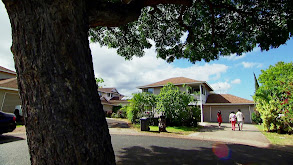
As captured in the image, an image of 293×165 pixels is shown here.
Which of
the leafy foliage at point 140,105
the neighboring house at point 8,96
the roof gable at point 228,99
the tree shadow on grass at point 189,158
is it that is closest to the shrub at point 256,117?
the roof gable at point 228,99

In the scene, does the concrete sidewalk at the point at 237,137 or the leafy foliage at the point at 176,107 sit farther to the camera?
the leafy foliage at the point at 176,107

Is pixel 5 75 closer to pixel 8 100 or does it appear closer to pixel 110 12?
pixel 8 100

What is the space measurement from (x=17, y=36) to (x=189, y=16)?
6.90 meters

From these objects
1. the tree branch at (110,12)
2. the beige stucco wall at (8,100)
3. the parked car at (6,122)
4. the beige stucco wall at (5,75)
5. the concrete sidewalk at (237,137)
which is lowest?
the concrete sidewalk at (237,137)

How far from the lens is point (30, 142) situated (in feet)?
5.17

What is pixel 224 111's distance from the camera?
24891 mm

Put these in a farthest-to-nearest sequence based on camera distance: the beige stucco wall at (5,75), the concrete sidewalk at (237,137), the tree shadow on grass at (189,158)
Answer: the beige stucco wall at (5,75) < the concrete sidewalk at (237,137) < the tree shadow on grass at (189,158)

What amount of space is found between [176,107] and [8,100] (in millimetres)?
16509

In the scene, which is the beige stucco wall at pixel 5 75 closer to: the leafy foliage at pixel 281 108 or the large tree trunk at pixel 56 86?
the large tree trunk at pixel 56 86

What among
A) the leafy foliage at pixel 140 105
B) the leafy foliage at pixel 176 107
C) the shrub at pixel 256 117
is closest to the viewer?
the leafy foliage at pixel 176 107

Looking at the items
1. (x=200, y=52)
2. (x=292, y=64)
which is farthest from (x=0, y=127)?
(x=292, y=64)

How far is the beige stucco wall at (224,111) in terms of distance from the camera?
944 inches

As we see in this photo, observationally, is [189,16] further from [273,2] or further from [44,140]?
[44,140]

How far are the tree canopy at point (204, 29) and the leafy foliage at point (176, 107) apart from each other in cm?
759
